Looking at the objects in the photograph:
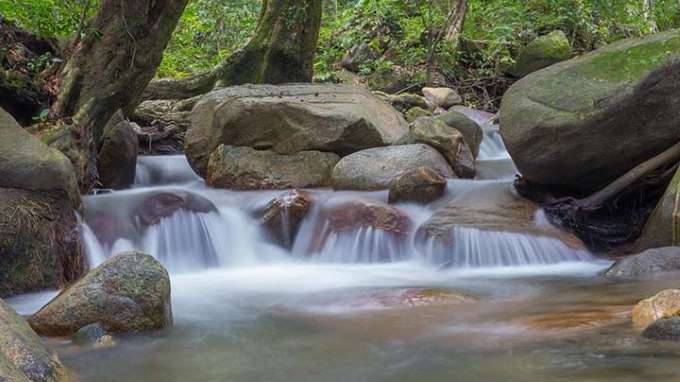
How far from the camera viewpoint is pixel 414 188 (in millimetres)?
8281

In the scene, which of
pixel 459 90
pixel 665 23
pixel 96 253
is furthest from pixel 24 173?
pixel 665 23

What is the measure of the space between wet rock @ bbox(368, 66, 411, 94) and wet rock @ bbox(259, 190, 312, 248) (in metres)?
8.66

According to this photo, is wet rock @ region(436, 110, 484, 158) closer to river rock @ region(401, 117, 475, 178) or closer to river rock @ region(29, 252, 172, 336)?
river rock @ region(401, 117, 475, 178)

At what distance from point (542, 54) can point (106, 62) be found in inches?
417

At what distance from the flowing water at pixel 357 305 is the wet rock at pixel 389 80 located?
22.0ft

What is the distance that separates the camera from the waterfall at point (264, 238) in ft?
24.3

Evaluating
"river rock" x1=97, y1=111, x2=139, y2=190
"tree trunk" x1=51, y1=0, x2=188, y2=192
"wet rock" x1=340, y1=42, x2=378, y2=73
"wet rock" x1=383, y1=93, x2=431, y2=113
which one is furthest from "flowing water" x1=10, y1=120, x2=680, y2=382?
"wet rock" x1=340, y1=42, x2=378, y2=73

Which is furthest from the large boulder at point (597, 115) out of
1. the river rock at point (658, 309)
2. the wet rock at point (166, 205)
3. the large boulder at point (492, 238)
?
the wet rock at point (166, 205)

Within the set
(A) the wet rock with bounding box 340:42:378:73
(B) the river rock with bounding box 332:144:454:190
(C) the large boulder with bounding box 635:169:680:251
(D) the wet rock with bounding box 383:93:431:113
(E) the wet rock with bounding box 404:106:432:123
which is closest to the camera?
(C) the large boulder with bounding box 635:169:680:251

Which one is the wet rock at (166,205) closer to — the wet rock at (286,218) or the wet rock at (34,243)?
the wet rock at (286,218)

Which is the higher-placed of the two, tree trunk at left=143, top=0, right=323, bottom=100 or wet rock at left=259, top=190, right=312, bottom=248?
tree trunk at left=143, top=0, right=323, bottom=100

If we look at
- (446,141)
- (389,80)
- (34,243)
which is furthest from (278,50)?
(34,243)

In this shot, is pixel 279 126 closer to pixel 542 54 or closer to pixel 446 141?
pixel 446 141

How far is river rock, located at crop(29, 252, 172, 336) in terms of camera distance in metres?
4.64
